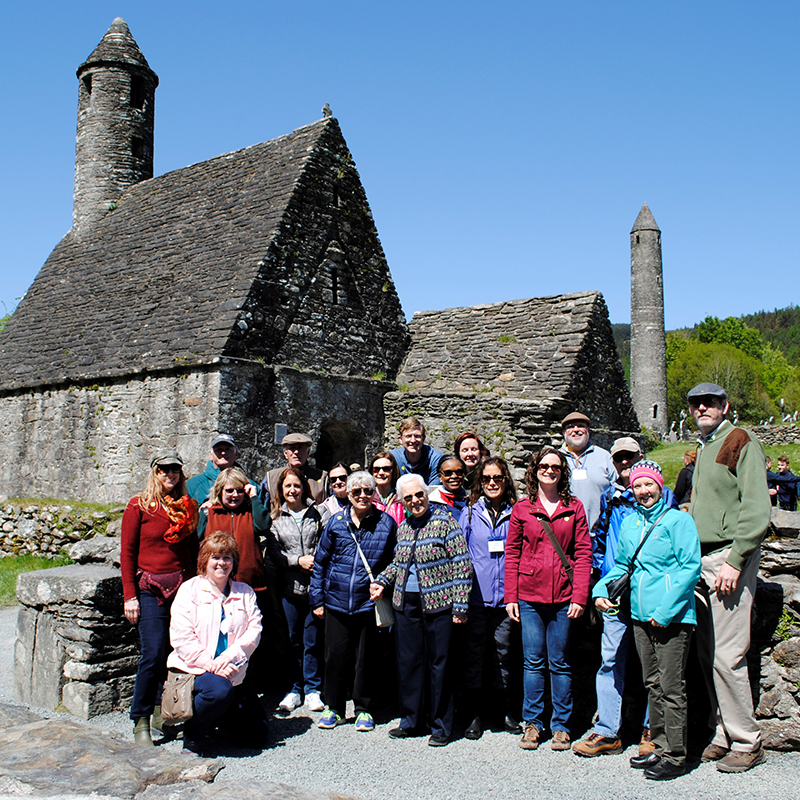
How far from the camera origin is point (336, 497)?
20.4ft

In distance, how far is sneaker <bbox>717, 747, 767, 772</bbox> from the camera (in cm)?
450

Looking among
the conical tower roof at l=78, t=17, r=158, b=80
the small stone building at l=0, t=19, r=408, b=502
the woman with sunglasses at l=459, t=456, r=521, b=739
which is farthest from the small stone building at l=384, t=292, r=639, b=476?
the conical tower roof at l=78, t=17, r=158, b=80

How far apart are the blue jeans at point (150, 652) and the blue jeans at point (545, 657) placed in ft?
8.63

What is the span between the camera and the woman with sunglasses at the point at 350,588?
18.1 feet

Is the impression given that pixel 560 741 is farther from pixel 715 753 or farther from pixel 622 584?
pixel 622 584

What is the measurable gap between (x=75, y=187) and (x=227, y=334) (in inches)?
407

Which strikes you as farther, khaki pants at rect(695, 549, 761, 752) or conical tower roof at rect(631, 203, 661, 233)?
conical tower roof at rect(631, 203, 661, 233)

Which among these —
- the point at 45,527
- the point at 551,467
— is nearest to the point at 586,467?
the point at 551,467

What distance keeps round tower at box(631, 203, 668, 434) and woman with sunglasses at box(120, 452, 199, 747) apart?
151ft

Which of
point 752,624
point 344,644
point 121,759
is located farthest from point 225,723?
point 752,624

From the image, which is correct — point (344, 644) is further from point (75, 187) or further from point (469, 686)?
point (75, 187)

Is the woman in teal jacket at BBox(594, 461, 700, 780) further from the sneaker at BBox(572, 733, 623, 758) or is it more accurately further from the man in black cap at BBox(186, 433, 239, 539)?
the man in black cap at BBox(186, 433, 239, 539)

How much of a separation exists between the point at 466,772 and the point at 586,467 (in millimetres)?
2523

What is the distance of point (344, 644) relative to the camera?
555cm
